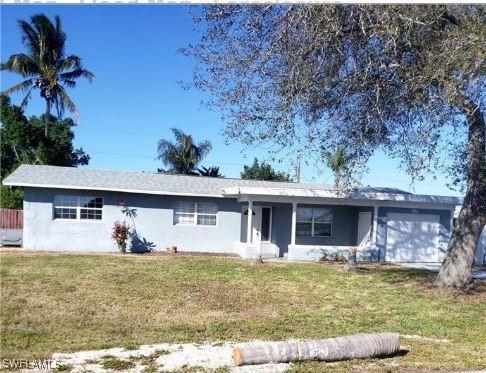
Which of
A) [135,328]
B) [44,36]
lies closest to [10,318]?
[135,328]

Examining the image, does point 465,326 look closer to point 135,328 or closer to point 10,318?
point 135,328

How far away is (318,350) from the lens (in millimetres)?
6527

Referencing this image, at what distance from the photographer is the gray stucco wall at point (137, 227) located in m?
19.4

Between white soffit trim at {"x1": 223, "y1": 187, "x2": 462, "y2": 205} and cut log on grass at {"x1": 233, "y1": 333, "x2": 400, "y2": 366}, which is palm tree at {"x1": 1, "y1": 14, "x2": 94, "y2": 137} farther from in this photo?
cut log on grass at {"x1": 233, "y1": 333, "x2": 400, "y2": 366}

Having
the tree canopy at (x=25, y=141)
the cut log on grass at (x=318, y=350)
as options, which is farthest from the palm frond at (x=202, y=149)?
the cut log on grass at (x=318, y=350)

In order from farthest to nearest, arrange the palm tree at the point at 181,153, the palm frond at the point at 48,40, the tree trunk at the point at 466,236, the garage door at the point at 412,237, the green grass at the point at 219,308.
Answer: the palm tree at the point at 181,153, the palm frond at the point at 48,40, the garage door at the point at 412,237, the tree trunk at the point at 466,236, the green grass at the point at 219,308

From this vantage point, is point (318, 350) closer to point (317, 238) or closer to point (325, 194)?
point (325, 194)

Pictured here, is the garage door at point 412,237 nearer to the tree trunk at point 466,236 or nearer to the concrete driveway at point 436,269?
the concrete driveway at point 436,269

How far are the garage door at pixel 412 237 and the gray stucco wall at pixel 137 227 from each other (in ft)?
21.7

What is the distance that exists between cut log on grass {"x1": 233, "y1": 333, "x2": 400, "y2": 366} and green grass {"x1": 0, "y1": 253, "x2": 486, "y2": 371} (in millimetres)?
134

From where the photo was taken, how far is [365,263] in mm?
19406

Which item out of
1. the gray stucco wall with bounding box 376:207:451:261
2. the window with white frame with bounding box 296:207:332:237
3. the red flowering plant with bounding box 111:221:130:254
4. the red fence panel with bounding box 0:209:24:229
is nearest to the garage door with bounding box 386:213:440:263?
the gray stucco wall with bounding box 376:207:451:261

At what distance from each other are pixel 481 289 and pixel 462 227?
71.2 inches

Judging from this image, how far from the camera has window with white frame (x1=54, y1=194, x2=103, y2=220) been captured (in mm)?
19797
